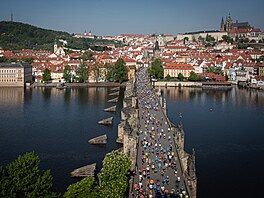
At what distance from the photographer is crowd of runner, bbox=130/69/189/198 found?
37.2 feet

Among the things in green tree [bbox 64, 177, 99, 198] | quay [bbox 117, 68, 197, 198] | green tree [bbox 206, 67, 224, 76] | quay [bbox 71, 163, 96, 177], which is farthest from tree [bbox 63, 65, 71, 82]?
green tree [bbox 64, 177, 99, 198]

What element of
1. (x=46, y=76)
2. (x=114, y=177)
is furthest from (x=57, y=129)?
(x=46, y=76)

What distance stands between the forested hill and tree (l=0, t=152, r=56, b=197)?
236ft

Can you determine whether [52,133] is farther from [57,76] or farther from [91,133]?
[57,76]

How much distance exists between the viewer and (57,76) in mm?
50281

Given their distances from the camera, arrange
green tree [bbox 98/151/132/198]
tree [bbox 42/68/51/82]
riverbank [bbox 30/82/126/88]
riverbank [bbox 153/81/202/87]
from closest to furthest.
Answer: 1. green tree [bbox 98/151/132/198]
2. riverbank [bbox 30/82/126/88]
3. tree [bbox 42/68/51/82]
4. riverbank [bbox 153/81/202/87]

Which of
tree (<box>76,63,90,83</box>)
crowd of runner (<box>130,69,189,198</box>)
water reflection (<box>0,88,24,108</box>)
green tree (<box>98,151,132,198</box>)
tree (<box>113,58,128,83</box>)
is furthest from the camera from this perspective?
tree (<box>76,63,90,83</box>)

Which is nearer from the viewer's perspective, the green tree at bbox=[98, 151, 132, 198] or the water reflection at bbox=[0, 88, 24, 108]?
the green tree at bbox=[98, 151, 132, 198]

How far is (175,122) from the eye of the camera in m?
25.8

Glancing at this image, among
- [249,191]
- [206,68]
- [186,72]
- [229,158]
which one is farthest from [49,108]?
[206,68]

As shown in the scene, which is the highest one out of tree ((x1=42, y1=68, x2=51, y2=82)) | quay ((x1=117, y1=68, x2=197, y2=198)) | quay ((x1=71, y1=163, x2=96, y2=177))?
tree ((x1=42, y1=68, x2=51, y2=82))

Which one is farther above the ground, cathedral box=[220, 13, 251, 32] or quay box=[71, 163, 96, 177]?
cathedral box=[220, 13, 251, 32]

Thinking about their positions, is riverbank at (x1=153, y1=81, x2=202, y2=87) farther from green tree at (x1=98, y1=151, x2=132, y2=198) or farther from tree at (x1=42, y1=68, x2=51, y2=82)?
green tree at (x1=98, y1=151, x2=132, y2=198)

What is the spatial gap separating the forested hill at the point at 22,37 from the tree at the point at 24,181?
236ft
